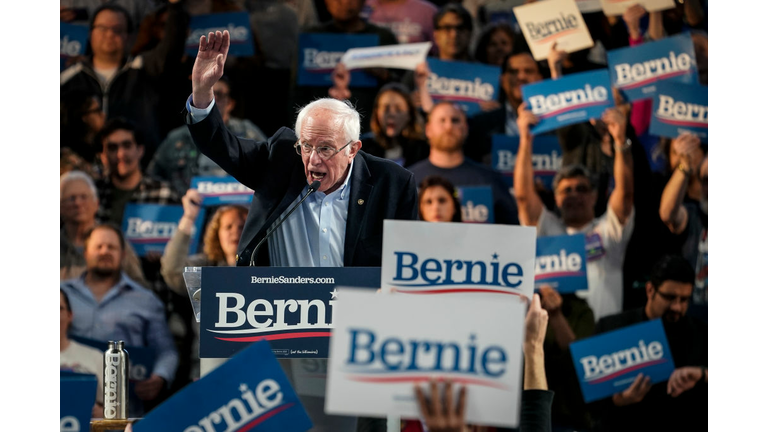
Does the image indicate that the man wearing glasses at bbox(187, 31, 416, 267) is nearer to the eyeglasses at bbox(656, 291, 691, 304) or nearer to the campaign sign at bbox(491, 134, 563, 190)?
the campaign sign at bbox(491, 134, 563, 190)

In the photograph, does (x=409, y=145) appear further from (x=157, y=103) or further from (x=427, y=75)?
(x=157, y=103)

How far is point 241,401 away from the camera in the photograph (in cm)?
173

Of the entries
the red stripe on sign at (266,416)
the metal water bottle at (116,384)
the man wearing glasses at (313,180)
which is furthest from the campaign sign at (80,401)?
the red stripe on sign at (266,416)

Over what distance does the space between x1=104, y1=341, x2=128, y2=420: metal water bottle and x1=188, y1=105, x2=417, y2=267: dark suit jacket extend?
512mm

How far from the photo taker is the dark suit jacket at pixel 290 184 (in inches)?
99.3

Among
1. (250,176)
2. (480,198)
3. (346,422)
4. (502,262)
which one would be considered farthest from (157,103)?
(502,262)

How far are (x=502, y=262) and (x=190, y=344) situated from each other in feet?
12.2

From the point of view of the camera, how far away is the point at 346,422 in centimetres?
230

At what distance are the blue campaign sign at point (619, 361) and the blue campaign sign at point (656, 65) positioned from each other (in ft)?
5.27

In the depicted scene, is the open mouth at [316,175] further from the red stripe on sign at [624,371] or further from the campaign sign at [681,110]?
the campaign sign at [681,110]

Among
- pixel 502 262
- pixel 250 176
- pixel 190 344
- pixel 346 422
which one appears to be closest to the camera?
pixel 502 262

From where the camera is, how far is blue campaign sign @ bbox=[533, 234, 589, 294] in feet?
17.3

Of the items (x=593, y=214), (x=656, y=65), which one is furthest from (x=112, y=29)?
(x=656, y=65)

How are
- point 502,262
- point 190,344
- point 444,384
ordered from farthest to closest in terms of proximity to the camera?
point 190,344, point 502,262, point 444,384
